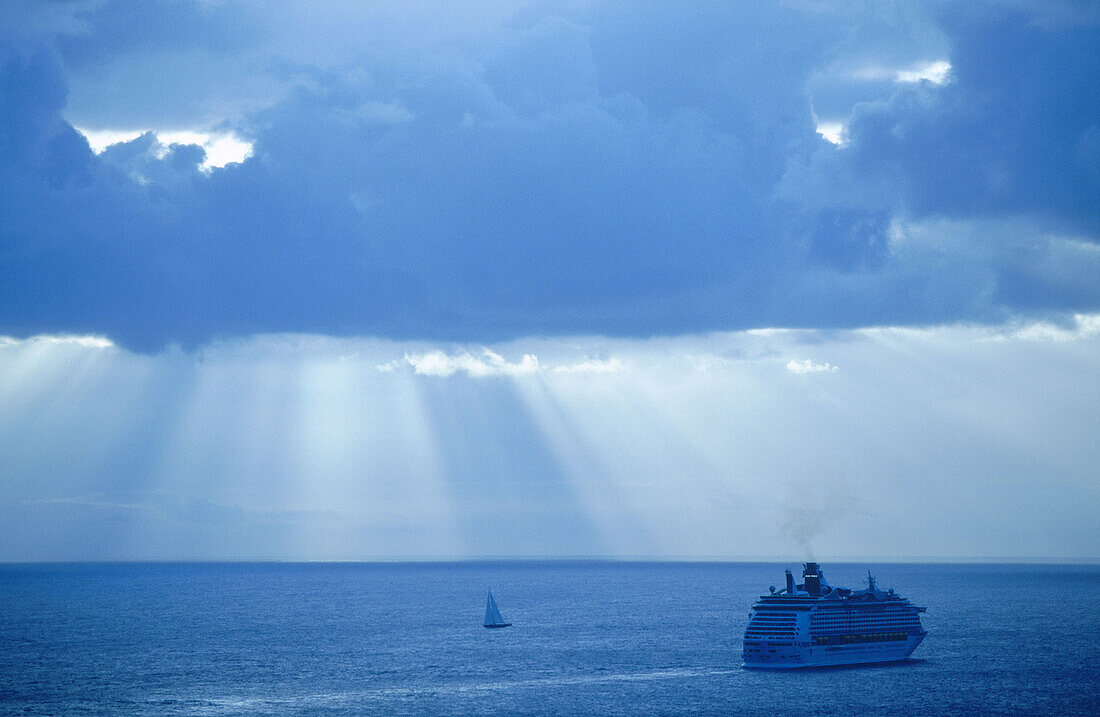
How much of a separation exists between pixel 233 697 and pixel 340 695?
11.7 m

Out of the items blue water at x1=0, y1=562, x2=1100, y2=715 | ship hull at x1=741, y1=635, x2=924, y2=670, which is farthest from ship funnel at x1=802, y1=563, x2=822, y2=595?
blue water at x1=0, y1=562, x2=1100, y2=715

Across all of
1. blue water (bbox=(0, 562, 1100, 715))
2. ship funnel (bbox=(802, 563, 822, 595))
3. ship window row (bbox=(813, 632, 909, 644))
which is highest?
ship funnel (bbox=(802, 563, 822, 595))

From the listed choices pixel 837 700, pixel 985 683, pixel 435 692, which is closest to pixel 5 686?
pixel 435 692

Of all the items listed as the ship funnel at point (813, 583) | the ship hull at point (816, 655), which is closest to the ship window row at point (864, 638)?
the ship hull at point (816, 655)

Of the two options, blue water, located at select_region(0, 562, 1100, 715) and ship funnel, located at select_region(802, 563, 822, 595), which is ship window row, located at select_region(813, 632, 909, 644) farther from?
ship funnel, located at select_region(802, 563, 822, 595)

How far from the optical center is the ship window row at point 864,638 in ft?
497

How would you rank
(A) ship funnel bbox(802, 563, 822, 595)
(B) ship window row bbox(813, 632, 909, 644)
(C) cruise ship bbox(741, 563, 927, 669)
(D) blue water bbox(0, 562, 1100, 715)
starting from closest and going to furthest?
→ (D) blue water bbox(0, 562, 1100, 715) < (C) cruise ship bbox(741, 563, 927, 669) < (B) ship window row bbox(813, 632, 909, 644) < (A) ship funnel bbox(802, 563, 822, 595)

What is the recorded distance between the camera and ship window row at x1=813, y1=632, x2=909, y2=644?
151375 mm

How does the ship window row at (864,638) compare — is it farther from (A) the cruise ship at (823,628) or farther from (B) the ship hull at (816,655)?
(B) the ship hull at (816,655)

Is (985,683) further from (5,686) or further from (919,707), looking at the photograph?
(5,686)

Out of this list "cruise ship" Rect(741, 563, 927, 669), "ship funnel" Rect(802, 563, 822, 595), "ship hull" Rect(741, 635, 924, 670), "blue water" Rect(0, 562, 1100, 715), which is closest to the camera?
"blue water" Rect(0, 562, 1100, 715)

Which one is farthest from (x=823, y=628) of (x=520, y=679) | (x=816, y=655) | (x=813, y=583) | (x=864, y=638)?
(x=520, y=679)

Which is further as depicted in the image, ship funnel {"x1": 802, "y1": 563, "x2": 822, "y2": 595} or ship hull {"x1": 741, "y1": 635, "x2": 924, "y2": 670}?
ship funnel {"x1": 802, "y1": 563, "x2": 822, "y2": 595}

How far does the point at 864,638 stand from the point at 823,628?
7.71 m
